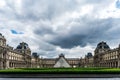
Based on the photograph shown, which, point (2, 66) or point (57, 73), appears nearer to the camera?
point (57, 73)

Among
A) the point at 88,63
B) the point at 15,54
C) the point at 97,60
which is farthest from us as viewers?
the point at 88,63

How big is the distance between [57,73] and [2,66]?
53164 mm

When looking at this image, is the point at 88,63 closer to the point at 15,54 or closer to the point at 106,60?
the point at 106,60

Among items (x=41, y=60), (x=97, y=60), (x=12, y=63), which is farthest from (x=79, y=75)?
(x=41, y=60)

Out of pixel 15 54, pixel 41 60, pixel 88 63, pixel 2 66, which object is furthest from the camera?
pixel 41 60

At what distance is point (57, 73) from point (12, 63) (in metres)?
72.8

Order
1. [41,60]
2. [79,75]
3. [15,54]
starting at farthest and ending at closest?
[41,60]
[15,54]
[79,75]

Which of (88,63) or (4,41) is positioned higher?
(4,41)

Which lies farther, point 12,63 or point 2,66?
point 12,63

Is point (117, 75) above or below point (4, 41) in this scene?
below

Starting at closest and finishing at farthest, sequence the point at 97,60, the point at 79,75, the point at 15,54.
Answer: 1. the point at 79,75
2. the point at 15,54
3. the point at 97,60

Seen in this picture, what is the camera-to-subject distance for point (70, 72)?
3562cm

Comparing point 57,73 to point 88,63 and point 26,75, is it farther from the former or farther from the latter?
point 88,63

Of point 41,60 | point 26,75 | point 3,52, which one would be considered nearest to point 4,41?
point 3,52
